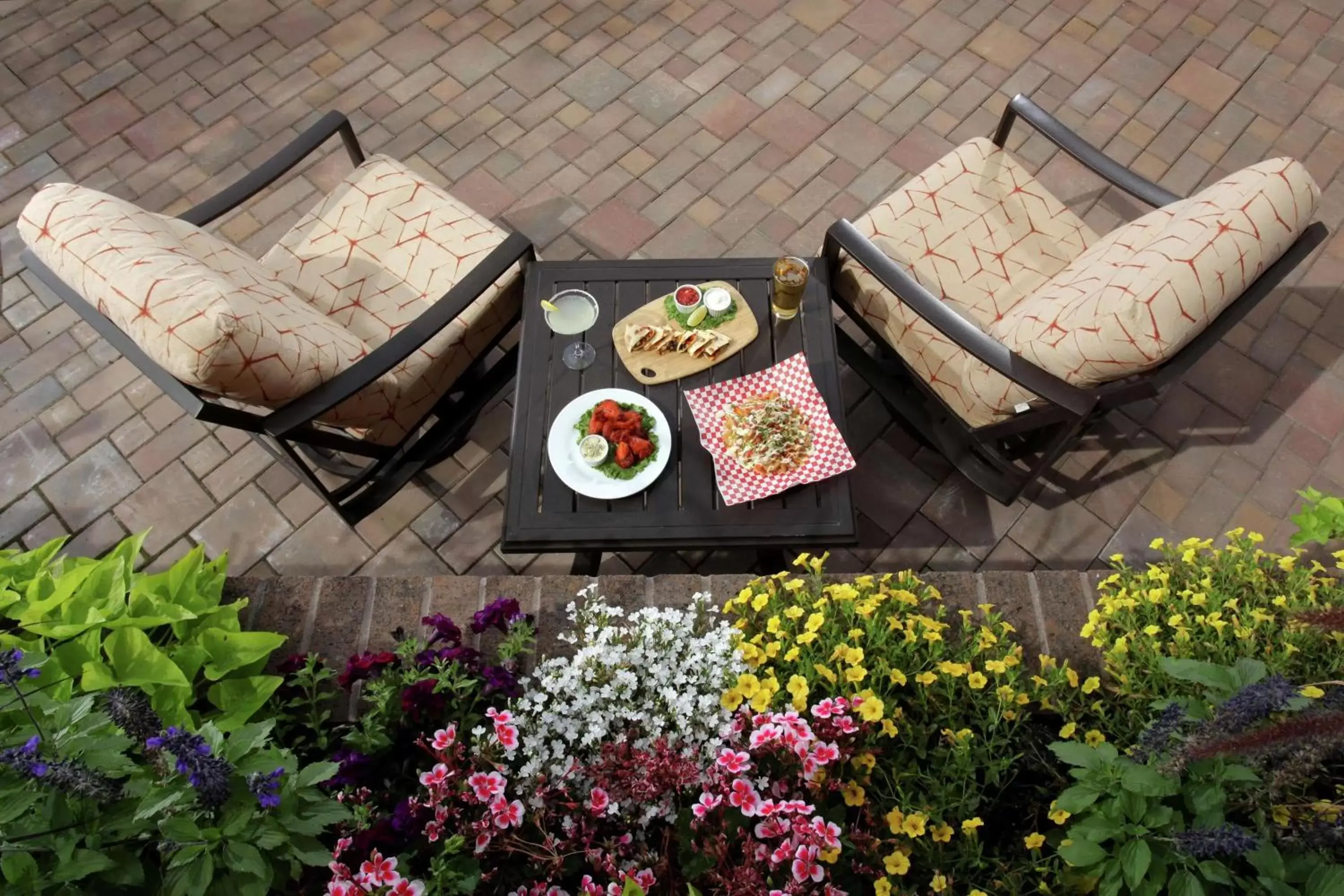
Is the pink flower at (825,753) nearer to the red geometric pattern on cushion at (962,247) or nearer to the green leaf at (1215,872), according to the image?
the green leaf at (1215,872)

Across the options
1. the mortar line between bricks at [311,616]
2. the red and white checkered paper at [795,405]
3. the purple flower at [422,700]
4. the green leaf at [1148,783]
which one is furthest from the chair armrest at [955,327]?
the mortar line between bricks at [311,616]

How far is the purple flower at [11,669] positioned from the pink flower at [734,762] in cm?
99

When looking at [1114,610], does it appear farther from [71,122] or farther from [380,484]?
[71,122]

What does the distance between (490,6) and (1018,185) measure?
2.62 metres

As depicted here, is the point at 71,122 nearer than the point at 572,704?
No

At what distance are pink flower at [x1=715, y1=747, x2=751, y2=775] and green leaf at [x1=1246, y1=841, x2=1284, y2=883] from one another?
0.75 m

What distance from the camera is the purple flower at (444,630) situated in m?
1.58

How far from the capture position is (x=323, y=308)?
95.3 inches

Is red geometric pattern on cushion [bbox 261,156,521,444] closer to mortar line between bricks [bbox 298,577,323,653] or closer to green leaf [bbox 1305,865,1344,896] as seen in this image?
mortar line between bricks [bbox 298,577,323,653]

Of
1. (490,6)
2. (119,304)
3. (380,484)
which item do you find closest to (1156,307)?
(380,484)

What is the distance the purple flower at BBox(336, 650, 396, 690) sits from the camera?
1497mm

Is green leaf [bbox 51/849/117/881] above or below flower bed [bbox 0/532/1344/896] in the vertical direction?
above

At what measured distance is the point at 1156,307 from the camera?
5.82 feet

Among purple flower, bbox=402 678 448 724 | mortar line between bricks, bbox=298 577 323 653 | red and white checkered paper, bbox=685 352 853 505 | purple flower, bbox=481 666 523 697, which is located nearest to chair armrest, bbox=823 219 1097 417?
red and white checkered paper, bbox=685 352 853 505
